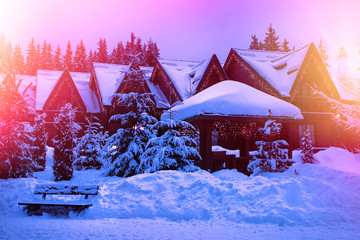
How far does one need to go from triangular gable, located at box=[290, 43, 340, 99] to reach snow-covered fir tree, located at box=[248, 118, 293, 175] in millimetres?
10757

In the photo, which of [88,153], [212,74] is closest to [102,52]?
[212,74]

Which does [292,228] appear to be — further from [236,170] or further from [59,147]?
[59,147]

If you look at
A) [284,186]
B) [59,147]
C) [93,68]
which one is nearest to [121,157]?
[59,147]

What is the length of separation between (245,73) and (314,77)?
497 centimetres

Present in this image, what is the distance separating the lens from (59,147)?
48.3ft

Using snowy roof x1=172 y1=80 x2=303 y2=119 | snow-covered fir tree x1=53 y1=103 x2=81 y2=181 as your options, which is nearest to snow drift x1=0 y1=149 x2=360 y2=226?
snowy roof x1=172 y1=80 x2=303 y2=119

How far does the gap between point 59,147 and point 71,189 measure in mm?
6994

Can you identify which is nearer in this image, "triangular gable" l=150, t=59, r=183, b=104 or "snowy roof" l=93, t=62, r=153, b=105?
"triangular gable" l=150, t=59, r=183, b=104

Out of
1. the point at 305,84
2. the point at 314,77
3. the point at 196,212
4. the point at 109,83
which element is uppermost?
the point at 109,83

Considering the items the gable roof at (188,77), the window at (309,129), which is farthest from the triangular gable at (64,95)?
the window at (309,129)

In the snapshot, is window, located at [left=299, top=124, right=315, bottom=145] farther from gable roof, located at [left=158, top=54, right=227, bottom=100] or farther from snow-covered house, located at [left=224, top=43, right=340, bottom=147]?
gable roof, located at [left=158, top=54, right=227, bottom=100]

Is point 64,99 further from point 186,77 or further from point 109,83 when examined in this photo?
point 186,77

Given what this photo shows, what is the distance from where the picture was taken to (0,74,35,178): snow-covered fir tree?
37.0ft

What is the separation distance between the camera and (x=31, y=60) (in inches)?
2886
